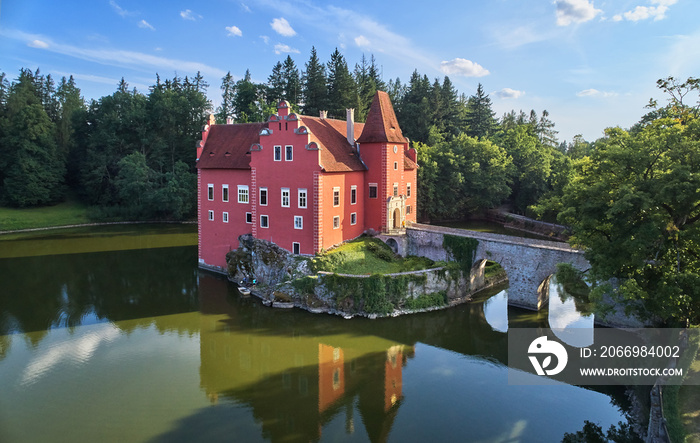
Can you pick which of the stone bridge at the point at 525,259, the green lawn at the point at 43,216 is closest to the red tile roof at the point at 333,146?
the stone bridge at the point at 525,259

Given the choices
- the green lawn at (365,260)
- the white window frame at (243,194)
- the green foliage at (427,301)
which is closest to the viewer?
the green foliage at (427,301)

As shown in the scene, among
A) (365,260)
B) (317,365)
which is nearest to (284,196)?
(365,260)

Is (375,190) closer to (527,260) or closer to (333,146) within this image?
(333,146)

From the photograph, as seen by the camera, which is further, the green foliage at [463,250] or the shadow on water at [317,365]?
the green foliage at [463,250]

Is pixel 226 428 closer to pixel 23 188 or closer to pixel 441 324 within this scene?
pixel 441 324

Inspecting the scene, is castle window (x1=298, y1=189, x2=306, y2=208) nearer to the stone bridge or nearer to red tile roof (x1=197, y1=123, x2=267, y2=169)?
red tile roof (x1=197, y1=123, x2=267, y2=169)

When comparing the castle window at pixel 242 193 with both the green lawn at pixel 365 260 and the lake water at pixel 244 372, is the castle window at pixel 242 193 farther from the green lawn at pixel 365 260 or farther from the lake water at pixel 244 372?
the green lawn at pixel 365 260
